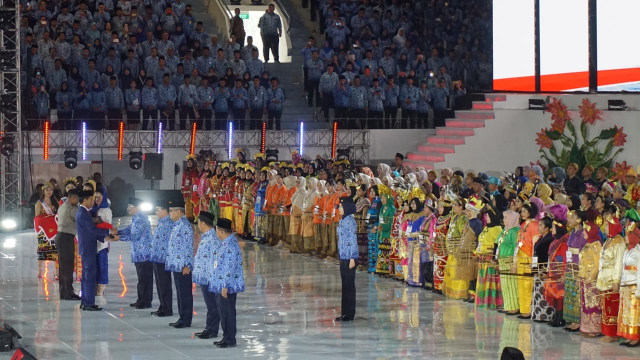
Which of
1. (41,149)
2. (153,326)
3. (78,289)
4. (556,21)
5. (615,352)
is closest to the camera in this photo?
(615,352)

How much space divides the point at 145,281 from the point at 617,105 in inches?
561

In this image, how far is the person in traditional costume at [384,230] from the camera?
17609 mm

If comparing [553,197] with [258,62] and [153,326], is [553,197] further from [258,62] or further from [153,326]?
[258,62]

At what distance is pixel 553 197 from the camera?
57.8 ft

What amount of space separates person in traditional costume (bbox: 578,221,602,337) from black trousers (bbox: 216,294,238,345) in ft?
12.2

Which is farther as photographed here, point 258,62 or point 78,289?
point 258,62

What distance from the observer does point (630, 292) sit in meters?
12.2

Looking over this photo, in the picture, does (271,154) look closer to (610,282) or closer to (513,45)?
(513,45)

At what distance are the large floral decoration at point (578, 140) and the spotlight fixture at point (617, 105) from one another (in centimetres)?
27

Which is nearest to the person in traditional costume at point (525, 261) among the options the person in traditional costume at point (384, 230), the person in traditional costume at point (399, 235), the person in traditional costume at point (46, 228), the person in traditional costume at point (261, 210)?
the person in traditional costume at point (399, 235)

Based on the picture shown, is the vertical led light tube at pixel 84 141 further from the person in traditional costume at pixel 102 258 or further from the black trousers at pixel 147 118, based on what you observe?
the person in traditional costume at pixel 102 258

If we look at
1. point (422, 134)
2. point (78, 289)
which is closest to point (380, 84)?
point (422, 134)

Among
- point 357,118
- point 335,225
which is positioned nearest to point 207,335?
point 335,225

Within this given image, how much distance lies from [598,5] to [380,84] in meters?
5.27
